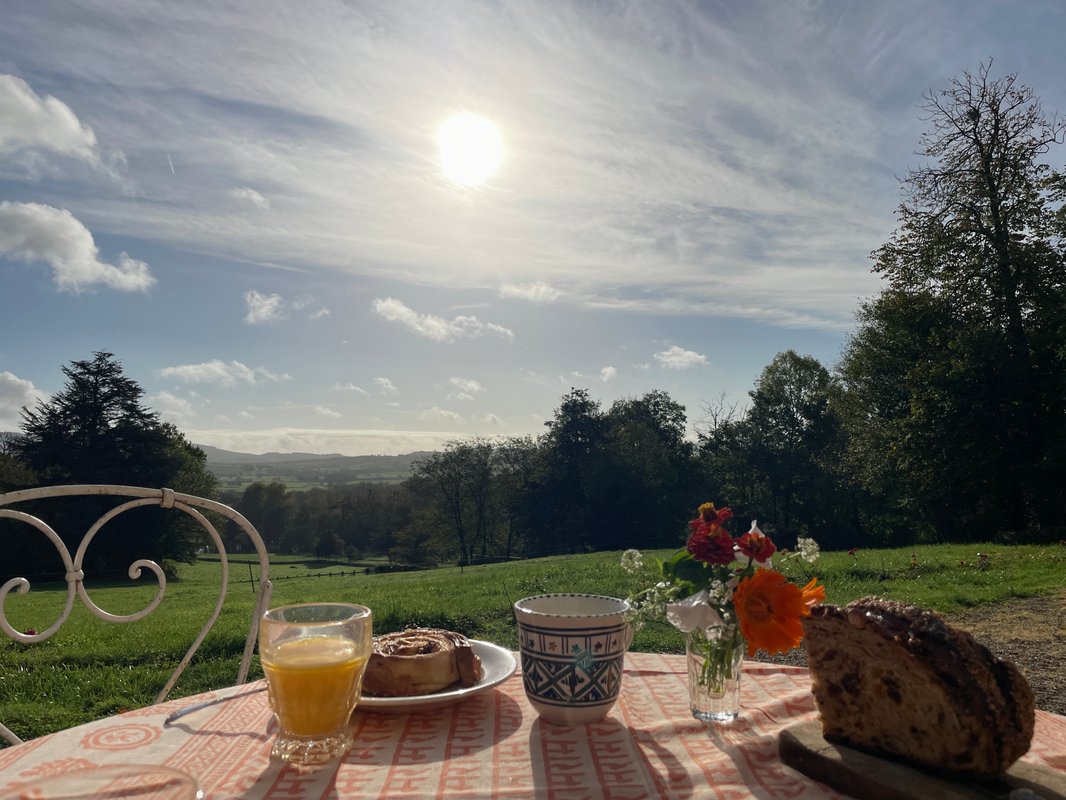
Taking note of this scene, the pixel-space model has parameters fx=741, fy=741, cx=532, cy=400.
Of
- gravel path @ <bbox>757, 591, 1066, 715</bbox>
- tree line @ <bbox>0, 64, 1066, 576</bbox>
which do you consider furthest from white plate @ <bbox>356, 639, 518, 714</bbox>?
tree line @ <bbox>0, 64, 1066, 576</bbox>

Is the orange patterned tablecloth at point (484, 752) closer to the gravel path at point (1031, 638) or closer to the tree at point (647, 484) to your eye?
the gravel path at point (1031, 638)

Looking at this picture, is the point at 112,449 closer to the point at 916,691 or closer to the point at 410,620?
the point at 410,620

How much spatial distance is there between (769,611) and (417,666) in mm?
740

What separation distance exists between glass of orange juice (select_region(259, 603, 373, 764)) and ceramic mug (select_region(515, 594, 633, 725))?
35cm

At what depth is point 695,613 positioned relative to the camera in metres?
1.42

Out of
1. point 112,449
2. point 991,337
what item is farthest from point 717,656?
point 112,449

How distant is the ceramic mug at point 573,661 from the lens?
1.43 meters

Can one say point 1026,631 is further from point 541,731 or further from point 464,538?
point 464,538

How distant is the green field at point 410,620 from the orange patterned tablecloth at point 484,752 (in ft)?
17.1

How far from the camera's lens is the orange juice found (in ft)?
4.14

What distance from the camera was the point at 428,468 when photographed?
49.8 m

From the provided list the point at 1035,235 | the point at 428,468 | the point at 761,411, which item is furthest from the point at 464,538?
the point at 1035,235

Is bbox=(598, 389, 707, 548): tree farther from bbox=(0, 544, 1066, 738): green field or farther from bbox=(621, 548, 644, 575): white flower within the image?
bbox=(621, 548, 644, 575): white flower

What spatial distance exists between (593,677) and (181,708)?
93 cm
